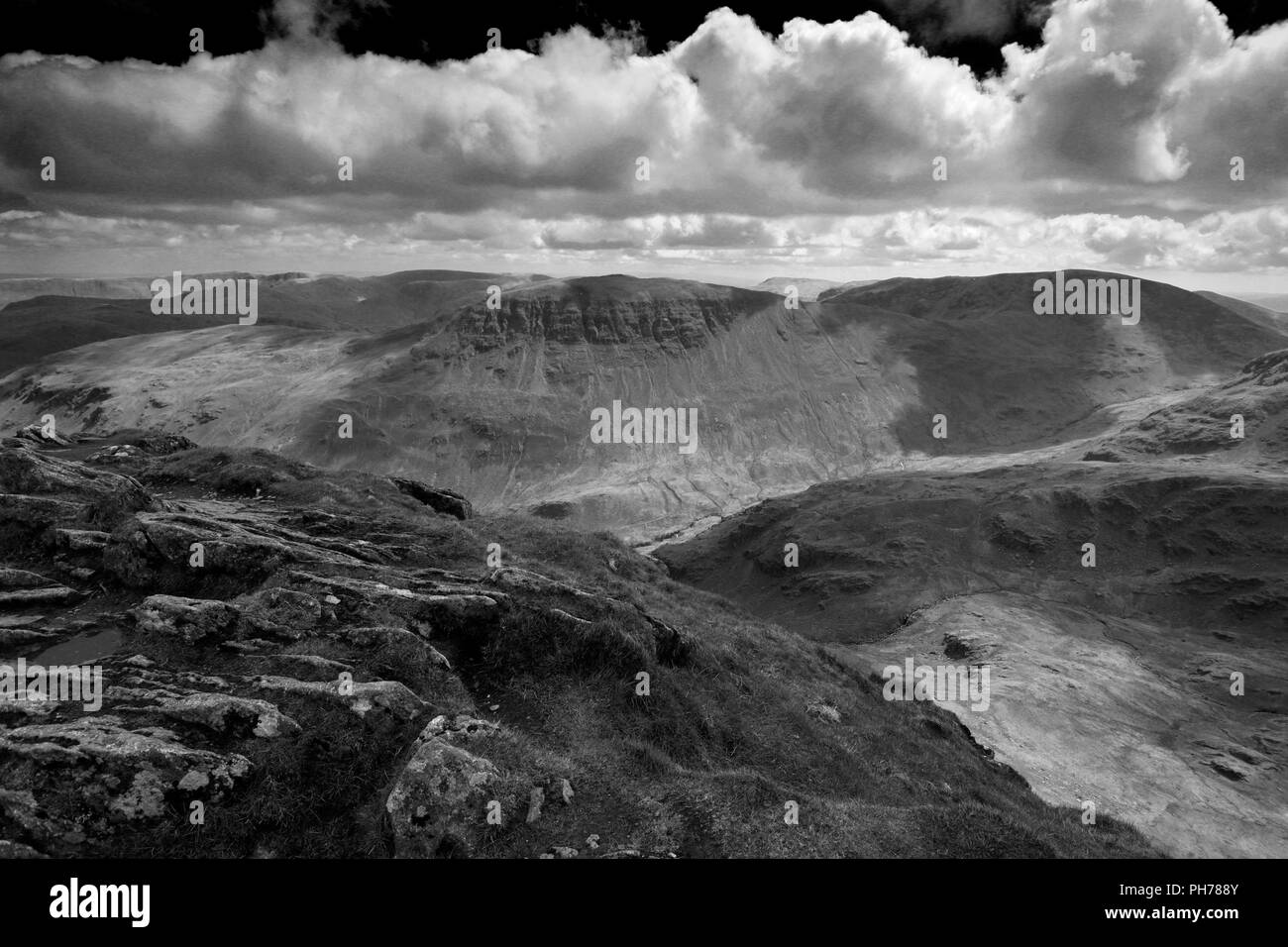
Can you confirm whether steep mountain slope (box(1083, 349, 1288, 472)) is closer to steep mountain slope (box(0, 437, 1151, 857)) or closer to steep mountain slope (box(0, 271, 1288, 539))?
steep mountain slope (box(0, 271, 1288, 539))

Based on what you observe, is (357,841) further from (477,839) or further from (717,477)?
(717,477)

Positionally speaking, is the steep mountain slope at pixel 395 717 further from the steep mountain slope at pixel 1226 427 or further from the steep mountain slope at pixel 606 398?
the steep mountain slope at pixel 1226 427

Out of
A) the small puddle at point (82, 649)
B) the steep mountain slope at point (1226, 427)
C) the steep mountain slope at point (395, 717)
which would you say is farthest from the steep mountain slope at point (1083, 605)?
the small puddle at point (82, 649)

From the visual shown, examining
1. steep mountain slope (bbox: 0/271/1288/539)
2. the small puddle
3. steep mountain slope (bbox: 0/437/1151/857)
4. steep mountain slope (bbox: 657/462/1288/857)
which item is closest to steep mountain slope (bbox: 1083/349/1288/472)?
steep mountain slope (bbox: 657/462/1288/857)

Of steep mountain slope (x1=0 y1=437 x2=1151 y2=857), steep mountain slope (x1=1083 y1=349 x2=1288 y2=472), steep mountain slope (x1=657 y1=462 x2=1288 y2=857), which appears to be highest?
steep mountain slope (x1=1083 y1=349 x2=1288 y2=472)

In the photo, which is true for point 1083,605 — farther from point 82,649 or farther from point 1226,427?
point 82,649

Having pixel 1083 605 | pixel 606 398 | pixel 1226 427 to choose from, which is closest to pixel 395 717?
pixel 1083 605
